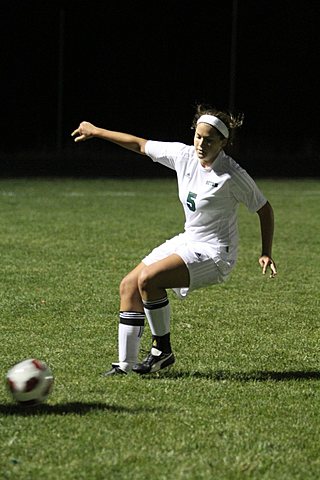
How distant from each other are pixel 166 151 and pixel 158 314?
1054 mm

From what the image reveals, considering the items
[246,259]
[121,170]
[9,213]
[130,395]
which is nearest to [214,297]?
[246,259]

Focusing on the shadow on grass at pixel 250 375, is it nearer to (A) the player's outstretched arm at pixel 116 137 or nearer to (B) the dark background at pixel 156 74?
(A) the player's outstretched arm at pixel 116 137

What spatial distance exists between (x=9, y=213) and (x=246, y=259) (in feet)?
17.2

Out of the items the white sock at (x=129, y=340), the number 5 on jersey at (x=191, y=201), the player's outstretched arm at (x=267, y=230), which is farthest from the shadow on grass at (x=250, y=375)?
the number 5 on jersey at (x=191, y=201)

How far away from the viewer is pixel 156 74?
3103 centimetres

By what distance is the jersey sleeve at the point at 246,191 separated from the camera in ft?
20.3

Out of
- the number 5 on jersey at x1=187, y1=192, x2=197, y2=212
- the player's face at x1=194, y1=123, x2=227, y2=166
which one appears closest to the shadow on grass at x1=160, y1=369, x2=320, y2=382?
the number 5 on jersey at x1=187, y1=192, x2=197, y2=212

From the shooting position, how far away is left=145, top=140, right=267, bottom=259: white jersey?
6.19 metres

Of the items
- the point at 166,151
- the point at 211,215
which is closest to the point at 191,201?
→ the point at 211,215

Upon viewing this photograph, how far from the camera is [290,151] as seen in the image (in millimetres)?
30609

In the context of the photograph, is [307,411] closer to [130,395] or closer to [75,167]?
[130,395]

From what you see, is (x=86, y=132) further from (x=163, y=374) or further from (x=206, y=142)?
(x=163, y=374)

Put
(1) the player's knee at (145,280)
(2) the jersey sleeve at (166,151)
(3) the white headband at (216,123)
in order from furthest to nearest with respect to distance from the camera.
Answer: (2) the jersey sleeve at (166,151) → (3) the white headband at (216,123) → (1) the player's knee at (145,280)

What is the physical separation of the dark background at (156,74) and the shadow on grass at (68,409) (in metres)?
23.0
